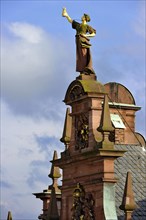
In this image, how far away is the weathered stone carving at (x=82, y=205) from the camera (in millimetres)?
54278

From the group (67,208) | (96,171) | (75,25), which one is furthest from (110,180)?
(75,25)

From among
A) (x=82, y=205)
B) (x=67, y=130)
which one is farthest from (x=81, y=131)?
(x=82, y=205)

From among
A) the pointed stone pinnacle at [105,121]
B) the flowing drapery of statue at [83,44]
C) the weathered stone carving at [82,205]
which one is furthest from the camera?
the flowing drapery of statue at [83,44]

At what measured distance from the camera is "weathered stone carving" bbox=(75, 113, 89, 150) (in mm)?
55906

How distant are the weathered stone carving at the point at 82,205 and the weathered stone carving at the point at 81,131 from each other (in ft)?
6.98

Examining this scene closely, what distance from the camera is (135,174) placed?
58.3 meters

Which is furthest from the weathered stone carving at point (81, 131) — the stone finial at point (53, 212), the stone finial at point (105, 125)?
the stone finial at point (53, 212)

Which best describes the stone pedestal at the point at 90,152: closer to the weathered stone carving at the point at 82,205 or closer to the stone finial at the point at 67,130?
the weathered stone carving at the point at 82,205

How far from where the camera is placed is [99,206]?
53531 millimetres

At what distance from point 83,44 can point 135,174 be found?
751 cm

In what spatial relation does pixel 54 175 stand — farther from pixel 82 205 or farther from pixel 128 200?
pixel 128 200

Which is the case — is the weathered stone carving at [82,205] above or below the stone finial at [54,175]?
below

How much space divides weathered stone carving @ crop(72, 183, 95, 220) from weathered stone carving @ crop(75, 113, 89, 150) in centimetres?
213

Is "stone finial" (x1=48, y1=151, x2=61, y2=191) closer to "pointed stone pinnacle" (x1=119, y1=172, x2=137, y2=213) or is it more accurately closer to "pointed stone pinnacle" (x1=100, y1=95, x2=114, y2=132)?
"pointed stone pinnacle" (x1=100, y1=95, x2=114, y2=132)
